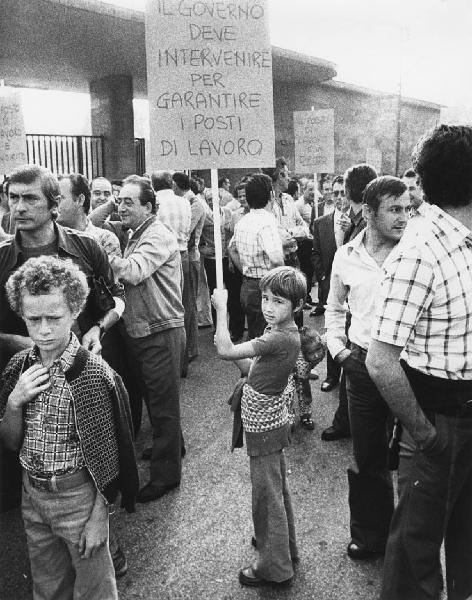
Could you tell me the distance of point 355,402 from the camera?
9.76 ft

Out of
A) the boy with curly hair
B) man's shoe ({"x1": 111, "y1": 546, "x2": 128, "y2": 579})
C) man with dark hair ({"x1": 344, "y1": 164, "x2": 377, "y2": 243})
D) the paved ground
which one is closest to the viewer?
the boy with curly hair

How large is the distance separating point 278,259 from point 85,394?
3.18 meters

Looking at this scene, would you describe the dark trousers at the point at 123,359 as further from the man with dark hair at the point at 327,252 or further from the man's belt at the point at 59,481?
the man with dark hair at the point at 327,252

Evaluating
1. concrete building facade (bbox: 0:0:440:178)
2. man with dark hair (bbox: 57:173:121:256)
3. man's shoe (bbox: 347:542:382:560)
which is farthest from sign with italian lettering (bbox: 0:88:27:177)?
concrete building facade (bbox: 0:0:440:178)

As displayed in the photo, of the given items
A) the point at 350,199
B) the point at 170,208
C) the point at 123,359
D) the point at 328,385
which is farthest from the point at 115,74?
the point at 123,359

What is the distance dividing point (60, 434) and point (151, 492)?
1.63 meters

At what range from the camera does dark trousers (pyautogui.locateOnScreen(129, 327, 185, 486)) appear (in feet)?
12.2

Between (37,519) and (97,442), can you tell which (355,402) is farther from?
(37,519)

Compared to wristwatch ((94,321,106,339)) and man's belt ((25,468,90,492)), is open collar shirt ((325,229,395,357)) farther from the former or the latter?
man's belt ((25,468,90,492))

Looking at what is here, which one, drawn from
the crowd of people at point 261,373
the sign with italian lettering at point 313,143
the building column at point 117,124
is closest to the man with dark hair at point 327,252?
the crowd of people at point 261,373

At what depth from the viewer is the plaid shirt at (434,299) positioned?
1792mm

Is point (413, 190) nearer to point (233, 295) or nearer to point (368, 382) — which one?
point (233, 295)

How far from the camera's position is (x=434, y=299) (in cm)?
182

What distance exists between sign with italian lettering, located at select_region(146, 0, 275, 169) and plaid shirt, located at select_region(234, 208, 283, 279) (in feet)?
7.15
